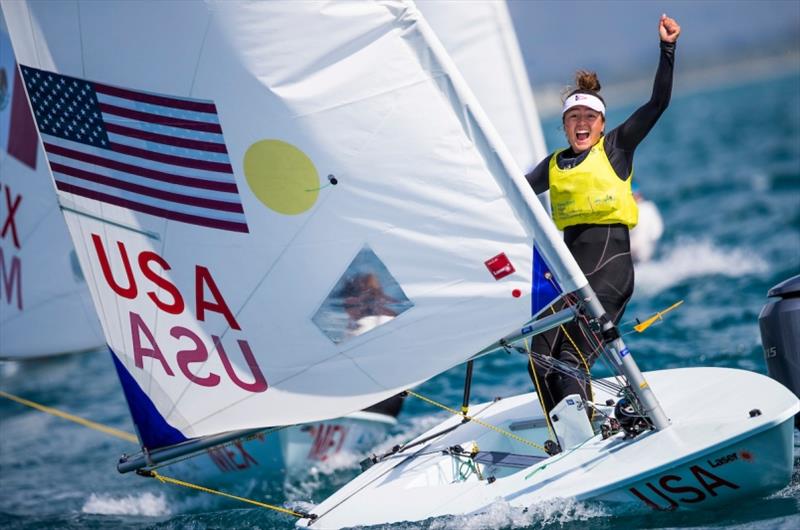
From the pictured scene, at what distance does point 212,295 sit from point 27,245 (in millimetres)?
3025

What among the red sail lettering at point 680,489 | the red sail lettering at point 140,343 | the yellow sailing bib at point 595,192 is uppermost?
the yellow sailing bib at point 595,192

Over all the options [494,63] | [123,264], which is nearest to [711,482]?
[123,264]

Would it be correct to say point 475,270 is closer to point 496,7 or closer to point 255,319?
point 255,319

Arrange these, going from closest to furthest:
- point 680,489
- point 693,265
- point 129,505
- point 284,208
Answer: point 680,489, point 284,208, point 129,505, point 693,265

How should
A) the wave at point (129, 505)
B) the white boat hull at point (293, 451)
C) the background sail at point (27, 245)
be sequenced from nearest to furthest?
the wave at point (129, 505), the white boat hull at point (293, 451), the background sail at point (27, 245)

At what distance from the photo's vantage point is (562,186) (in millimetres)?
4883

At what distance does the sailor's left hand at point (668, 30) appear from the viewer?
4.51m

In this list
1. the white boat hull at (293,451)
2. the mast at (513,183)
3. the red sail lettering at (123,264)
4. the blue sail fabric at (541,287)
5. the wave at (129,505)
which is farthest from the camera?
the white boat hull at (293,451)

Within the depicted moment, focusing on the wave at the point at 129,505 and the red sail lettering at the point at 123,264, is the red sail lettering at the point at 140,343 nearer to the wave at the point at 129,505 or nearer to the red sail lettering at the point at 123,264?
the red sail lettering at the point at 123,264

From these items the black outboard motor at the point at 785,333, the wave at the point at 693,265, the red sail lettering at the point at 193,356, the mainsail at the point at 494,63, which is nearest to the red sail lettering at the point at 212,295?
the red sail lettering at the point at 193,356

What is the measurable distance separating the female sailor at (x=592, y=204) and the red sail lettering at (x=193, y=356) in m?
1.54

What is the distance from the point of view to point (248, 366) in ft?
15.3

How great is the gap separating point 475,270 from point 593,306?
1.73 feet

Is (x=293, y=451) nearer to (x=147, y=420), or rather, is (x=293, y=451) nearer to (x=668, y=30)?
(x=147, y=420)
